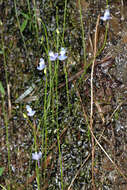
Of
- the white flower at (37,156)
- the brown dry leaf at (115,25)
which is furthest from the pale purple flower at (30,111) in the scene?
the brown dry leaf at (115,25)

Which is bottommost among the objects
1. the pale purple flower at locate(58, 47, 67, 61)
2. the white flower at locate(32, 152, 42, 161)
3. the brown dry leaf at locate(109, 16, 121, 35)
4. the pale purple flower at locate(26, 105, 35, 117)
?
the white flower at locate(32, 152, 42, 161)

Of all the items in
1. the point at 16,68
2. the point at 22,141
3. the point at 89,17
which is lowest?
the point at 22,141

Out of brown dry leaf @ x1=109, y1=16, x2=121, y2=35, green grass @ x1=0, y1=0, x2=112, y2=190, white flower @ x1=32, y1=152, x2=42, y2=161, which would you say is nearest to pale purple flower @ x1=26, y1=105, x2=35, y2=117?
green grass @ x1=0, y1=0, x2=112, y2=190

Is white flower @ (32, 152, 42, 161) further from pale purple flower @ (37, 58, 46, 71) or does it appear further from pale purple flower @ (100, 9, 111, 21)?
pale purple flower @ (100, 9, 111, 21)

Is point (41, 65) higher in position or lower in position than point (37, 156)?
higher

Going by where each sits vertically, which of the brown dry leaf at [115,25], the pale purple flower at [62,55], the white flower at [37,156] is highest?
the brown dry leaf at [115,25]

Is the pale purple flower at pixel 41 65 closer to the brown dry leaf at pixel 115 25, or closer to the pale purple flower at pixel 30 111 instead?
the pale purple flower at pixel 30 111

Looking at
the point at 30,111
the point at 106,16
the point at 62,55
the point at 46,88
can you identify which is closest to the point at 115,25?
the point at 106,16

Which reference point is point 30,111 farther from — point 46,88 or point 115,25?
point 115,25

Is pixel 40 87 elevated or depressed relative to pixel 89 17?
depressed

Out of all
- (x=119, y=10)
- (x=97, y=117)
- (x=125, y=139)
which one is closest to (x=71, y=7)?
(x=119, y=10)

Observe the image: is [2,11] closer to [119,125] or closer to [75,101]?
[75,101]
